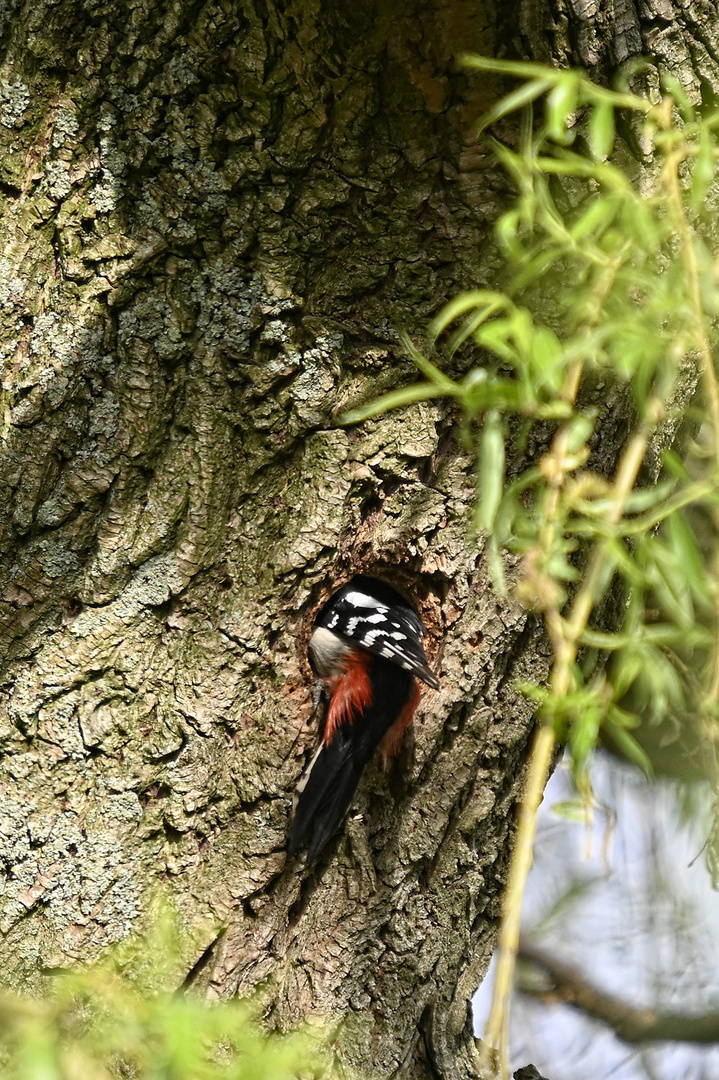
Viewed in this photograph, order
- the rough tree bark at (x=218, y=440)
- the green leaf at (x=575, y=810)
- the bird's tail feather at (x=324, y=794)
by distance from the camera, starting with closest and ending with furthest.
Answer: the green leaf at (x=575, y=810)
the rough tree bark at (x=218, y=440)
the bird's tail feather at (x=324, y=794)

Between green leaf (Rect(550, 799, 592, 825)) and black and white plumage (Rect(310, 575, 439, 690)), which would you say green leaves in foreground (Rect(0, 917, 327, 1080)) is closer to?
green leaf (Rect(550, 799, 592, 825))

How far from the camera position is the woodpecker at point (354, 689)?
2061mm

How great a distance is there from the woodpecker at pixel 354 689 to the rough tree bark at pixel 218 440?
0.16 feet

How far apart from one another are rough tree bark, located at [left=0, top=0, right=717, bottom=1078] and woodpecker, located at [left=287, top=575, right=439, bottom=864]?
0.16 feet

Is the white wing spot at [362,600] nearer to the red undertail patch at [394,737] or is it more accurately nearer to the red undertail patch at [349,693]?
the red undertail patch at [349,693]

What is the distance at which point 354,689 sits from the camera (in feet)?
8.16

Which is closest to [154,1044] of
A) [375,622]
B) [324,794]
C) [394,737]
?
[324,794]

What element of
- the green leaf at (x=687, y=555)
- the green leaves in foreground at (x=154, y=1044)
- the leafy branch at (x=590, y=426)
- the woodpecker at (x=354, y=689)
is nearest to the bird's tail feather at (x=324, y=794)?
the woodpecker at (x=354, y=689)

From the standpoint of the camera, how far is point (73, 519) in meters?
2.01

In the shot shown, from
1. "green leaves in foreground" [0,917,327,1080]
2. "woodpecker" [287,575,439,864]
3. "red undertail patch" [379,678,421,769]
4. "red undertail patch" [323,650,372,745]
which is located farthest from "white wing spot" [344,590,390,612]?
"green leaves in foreground" [0,917,327,1080]

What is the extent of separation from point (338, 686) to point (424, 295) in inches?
35.2

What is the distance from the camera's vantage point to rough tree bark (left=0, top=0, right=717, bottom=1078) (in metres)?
1.92

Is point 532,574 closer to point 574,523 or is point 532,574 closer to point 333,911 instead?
point 574,523

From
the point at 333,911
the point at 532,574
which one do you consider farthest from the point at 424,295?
the point at 333,911
